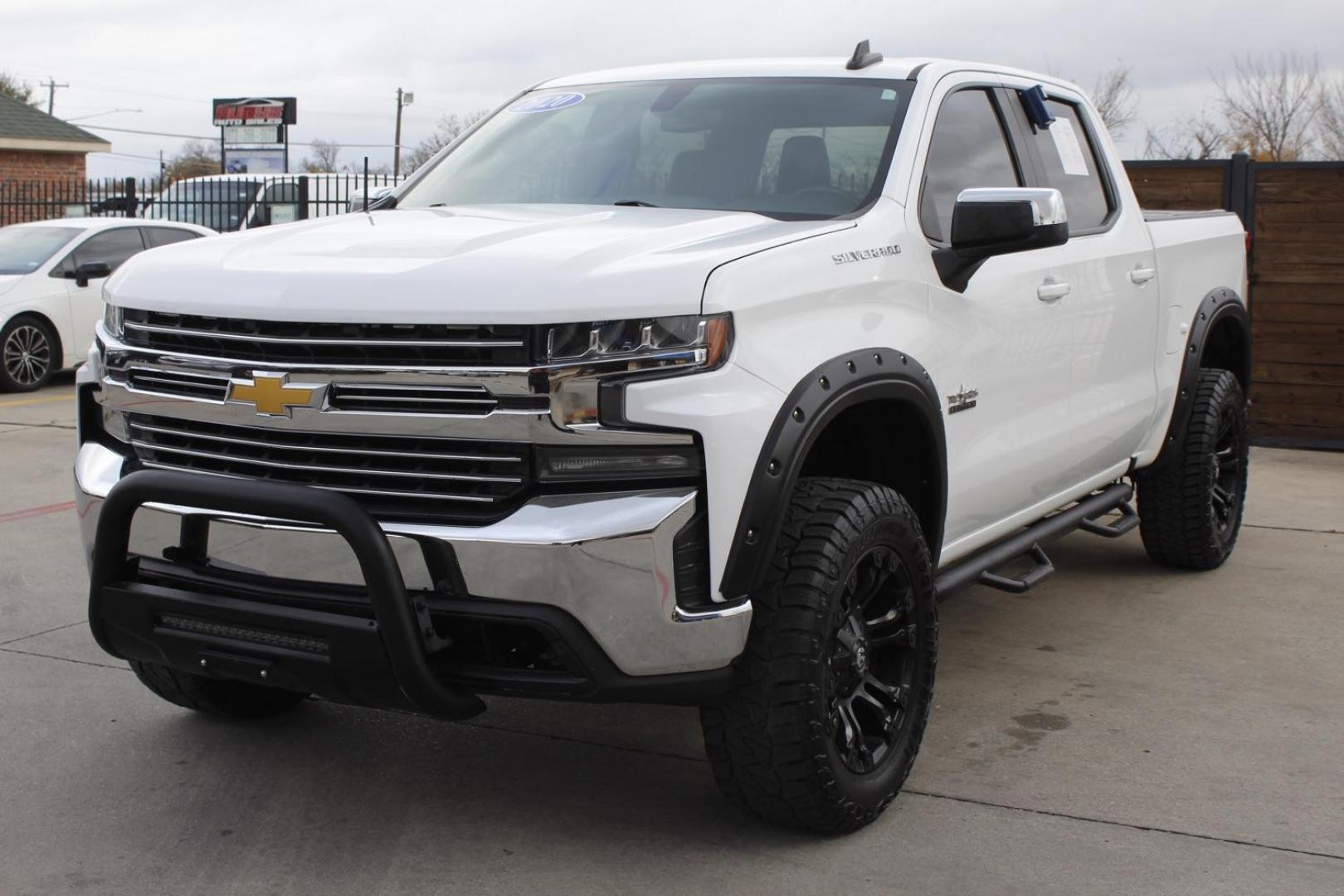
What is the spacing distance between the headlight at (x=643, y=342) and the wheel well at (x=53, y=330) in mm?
10734

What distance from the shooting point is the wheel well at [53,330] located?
12625mm

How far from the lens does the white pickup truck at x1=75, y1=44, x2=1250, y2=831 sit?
3154 millimetres

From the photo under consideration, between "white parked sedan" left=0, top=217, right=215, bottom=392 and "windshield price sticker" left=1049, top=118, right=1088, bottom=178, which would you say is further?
"white parked sedan" left=0, top=217, right=215, bottom=392

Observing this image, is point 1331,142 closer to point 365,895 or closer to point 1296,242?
point 1296,242

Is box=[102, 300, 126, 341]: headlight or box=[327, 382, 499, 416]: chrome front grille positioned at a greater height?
box=[102, 300, 126, 341]: headlight

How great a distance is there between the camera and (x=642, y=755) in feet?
14.2

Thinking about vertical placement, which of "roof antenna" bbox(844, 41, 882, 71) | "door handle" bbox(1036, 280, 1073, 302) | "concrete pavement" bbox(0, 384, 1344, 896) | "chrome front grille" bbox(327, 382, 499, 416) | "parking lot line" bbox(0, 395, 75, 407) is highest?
"roof antenna" bbox(844, 41, 882, 71)

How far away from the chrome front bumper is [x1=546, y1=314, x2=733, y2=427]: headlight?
8.0 inches

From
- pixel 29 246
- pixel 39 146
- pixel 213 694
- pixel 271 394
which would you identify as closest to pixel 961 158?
pixel 271 394

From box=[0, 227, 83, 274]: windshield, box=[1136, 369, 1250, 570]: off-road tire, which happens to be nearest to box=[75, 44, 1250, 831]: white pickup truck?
box=[1136, 369, 1250, 570]: off-road tire

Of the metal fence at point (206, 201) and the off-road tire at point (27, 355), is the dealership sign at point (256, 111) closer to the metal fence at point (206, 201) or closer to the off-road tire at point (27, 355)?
the metal fence at point (206, 201)

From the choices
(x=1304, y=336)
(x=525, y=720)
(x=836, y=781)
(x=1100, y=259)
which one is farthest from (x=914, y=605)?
(x=1304, y=336)

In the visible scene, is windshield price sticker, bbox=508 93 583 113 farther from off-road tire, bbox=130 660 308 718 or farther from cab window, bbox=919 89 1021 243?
off-road tire, bbox=130 660 308 718

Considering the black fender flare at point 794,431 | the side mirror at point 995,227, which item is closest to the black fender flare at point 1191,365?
the side mirror at point 995,227
